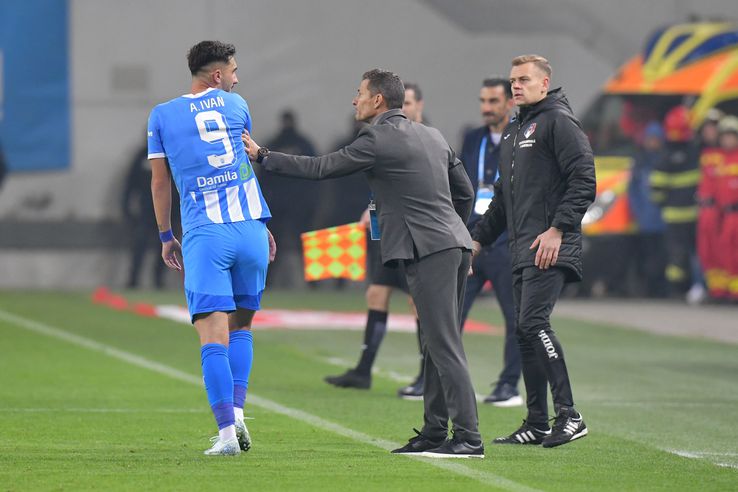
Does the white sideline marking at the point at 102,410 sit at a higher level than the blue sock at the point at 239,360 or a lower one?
lower

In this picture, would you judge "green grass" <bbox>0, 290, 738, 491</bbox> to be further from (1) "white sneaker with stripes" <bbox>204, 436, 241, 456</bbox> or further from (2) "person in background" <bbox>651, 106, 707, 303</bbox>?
(2) "person in background" <bbox>651, 106, 707, 303</bbox>

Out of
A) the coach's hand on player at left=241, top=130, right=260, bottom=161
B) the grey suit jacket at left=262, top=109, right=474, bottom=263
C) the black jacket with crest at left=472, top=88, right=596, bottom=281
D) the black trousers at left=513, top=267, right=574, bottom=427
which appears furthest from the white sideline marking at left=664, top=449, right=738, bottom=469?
the coach's hand on player at left=241, top=130, right=260, bottom=161

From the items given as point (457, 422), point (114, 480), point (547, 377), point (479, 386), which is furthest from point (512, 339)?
point (114, 480)

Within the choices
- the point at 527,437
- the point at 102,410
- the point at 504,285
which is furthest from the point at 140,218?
the point at 527,437

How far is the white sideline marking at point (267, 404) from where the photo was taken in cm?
780

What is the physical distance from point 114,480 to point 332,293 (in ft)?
53.2

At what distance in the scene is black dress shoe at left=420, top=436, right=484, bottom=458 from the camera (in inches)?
328

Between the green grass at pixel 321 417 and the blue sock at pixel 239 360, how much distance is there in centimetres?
30

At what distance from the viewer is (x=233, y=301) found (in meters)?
8.35

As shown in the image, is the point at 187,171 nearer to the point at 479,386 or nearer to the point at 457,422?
the point at 457,422

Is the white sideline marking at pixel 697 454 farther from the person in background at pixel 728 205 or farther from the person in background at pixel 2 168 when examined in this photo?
the person in background at pixel 2 168

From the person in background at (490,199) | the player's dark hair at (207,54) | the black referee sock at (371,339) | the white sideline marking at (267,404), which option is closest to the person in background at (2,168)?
the white sideline marking at (267,404)

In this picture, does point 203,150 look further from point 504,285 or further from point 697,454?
point 504,285

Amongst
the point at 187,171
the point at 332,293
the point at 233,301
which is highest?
the point at 187,171
